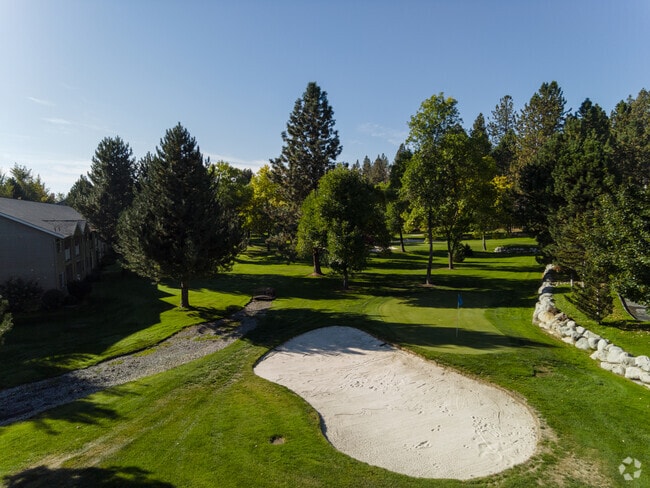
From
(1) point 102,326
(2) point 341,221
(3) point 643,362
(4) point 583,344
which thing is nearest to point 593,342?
(4) point 583,344

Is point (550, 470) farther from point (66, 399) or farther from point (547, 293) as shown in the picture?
point (547, 293)

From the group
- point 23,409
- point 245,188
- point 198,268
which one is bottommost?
point 23,409

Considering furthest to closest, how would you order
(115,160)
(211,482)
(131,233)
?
(115,160) → (131,233) → (211,482)

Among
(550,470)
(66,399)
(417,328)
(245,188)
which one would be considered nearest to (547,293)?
(417,328)

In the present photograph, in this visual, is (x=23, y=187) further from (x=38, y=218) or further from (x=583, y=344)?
(x=583, y=344)

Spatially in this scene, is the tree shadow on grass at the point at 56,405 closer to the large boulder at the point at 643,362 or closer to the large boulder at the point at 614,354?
the large boulder at the point at 614,354

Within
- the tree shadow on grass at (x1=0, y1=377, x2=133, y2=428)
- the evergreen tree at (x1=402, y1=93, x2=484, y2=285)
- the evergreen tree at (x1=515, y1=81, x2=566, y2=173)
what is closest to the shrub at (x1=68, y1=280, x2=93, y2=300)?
the tree shadow on grass at (x1=0, y1=377, x2=133, y2=428)
